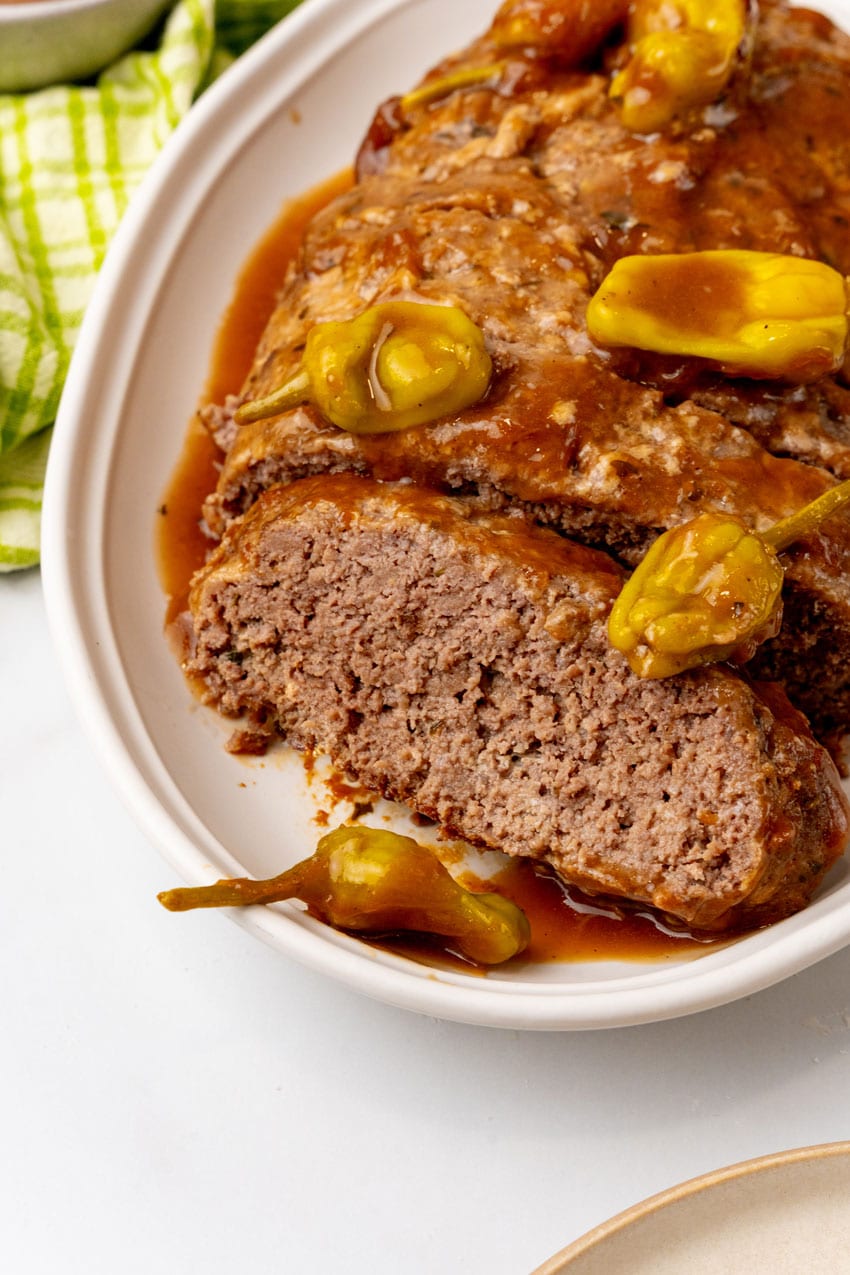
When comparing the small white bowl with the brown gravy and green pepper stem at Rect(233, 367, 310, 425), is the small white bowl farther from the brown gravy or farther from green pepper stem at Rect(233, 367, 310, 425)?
green pepper stem at Rect(233, 367, 310, 425)

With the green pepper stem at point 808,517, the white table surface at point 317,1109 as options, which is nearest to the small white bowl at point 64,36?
the white table surface at point 317,1109

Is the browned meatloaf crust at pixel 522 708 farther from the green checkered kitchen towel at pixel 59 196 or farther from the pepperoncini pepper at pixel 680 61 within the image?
the pepperoncini pepper at pixel 680 61

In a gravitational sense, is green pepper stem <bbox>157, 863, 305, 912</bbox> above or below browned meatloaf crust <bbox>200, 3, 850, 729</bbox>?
below

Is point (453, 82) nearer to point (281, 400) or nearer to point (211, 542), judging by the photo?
point (281, 400)

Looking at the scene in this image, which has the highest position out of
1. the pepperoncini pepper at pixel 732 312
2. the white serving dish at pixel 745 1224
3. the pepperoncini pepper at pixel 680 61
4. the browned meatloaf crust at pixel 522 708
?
the pepperoncini pepper at pixel 680 61

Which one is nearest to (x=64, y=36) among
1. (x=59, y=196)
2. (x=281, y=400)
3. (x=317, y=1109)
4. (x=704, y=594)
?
(x=59, y=196)

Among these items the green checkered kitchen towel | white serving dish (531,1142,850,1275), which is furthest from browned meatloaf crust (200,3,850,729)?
white serving dish (531,1142,850,1275)

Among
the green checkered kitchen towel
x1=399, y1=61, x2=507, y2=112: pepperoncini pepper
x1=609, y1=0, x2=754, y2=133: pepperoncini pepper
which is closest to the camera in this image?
x1=609, y1=0, x2=754, y2=133: pepperoncini pepper
